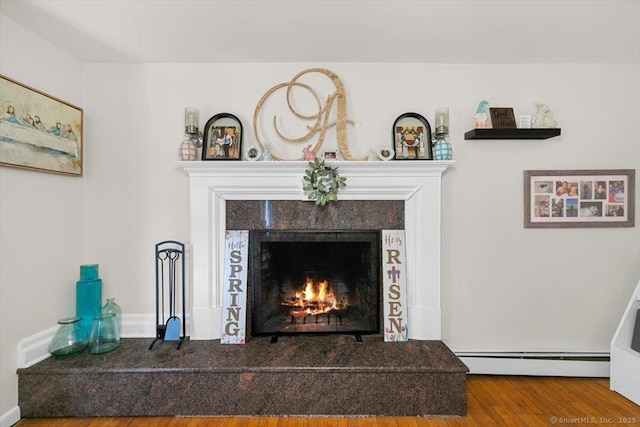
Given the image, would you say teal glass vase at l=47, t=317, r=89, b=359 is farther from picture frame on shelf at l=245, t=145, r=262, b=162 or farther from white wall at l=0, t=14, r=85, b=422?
picture frame on shelf at l=245, t=145, r=262, b=162

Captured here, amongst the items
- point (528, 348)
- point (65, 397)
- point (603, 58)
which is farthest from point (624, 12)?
point (65, 397)

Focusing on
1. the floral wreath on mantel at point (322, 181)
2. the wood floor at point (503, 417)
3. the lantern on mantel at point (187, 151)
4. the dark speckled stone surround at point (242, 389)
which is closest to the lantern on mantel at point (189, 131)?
the lantern on mantel at point (187, 151)

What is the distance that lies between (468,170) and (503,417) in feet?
5.26

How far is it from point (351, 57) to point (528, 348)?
2503 mm

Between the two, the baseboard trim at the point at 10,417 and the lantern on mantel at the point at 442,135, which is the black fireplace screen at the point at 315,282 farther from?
the baseboard trim at the point at 10,417

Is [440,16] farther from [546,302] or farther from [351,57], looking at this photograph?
[546,302]

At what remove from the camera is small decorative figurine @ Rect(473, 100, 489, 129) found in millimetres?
2273

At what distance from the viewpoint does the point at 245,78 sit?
239 cm

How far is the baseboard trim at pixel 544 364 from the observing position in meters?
2.37

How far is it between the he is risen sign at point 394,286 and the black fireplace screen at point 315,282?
8cm

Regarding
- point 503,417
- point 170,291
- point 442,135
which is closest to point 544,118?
point 442,135

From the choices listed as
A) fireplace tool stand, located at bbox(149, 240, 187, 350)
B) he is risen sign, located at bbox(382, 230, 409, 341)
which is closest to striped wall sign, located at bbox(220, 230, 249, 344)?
fireplace tool stand, located at bbox(149, 240, 187, 350)

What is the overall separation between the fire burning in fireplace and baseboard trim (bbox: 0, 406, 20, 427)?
1.66 meters

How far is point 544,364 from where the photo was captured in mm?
2375
